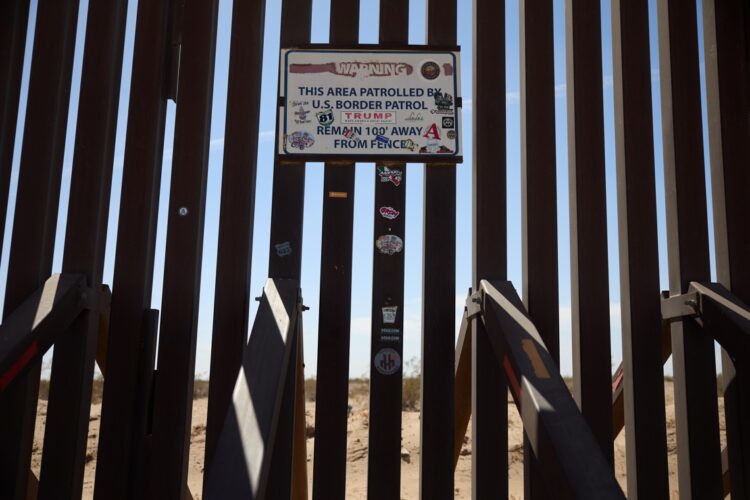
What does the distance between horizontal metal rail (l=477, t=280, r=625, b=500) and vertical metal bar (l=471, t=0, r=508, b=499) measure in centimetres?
38

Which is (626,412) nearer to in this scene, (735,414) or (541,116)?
(735,414)

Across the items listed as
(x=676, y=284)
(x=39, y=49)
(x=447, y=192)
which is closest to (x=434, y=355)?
(x=447, y=192)

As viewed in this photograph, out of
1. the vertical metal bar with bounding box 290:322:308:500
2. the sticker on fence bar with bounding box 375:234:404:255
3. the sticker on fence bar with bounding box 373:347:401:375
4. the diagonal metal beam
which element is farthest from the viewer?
the sticker on fence bar with bounding box 375:234:404:255

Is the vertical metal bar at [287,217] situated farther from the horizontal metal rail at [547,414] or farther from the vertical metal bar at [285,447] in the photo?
the horizontal metal rail at [547,414]

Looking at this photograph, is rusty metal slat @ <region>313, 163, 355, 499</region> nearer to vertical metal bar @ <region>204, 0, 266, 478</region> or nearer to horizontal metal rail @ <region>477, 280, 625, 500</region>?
vertical metal bar @ <region>204, 0, 266, 478</region>

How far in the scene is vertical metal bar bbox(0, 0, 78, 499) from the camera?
3.65 m

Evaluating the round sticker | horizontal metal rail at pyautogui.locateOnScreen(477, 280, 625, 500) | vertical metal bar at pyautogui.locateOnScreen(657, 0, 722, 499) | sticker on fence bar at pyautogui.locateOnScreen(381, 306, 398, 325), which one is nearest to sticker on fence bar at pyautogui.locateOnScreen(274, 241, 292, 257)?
sticker on fence bar at pyautogui.locateOnScreen(381, 306, 398, 325)

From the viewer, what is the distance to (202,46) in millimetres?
4133

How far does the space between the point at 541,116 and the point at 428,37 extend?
0.86m

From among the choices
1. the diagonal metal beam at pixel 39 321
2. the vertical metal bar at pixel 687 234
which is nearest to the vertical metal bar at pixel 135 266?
the diagonal metal beam at pixel 39 321

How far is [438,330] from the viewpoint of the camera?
3889 millimetres

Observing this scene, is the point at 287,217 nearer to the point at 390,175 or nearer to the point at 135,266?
the point at 390,175

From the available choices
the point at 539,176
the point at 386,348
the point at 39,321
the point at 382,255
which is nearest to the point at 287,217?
the point at 382,255

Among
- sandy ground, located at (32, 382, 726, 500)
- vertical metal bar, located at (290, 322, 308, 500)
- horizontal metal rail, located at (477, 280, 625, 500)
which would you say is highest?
horizontal metal rail, located at (477, 280, 625, 500)
